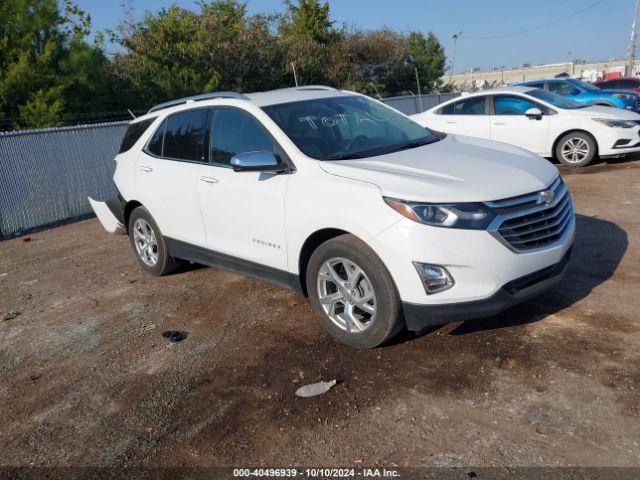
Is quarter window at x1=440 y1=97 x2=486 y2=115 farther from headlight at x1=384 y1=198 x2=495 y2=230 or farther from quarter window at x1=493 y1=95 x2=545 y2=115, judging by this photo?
headlight at x1=384 y1=198 x2=495 y2=230

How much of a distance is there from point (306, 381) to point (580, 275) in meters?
2.79

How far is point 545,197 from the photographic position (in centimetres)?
407

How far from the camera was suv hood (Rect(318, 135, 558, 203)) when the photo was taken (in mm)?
3822

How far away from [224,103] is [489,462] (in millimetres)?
3657

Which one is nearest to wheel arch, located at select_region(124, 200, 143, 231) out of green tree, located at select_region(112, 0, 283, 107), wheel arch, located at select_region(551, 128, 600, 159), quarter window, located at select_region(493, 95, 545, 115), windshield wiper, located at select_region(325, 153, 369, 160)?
windshield wiper, located at select_region(325, 153, 369, 160)

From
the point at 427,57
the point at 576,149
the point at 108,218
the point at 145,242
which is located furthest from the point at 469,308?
the point at 427,57

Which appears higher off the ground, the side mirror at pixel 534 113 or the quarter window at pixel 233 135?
the quarter window at pixel 233 135

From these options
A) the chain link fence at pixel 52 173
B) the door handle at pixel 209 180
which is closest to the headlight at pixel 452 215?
the door handle at pixel 209 180

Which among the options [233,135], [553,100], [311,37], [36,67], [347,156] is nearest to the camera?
[347,156]

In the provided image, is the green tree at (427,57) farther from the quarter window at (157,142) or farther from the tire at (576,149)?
the quarter window at (157,142)

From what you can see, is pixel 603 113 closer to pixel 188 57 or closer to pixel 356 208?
pixel 356 208

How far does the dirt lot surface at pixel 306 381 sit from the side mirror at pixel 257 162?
50.8 inches

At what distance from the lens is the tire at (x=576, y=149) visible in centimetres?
1065

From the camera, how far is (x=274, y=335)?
471 cm
